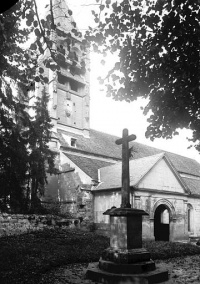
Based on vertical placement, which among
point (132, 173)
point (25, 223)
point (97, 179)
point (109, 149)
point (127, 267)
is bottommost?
point (25, 223)

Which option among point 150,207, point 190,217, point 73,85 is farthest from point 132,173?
point 73,85

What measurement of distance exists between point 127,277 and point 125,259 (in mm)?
684

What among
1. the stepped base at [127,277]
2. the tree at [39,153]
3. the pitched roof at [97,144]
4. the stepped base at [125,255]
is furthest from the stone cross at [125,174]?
the pitched roof at [97,144]

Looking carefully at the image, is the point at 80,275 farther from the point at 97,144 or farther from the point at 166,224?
the point at 97,144

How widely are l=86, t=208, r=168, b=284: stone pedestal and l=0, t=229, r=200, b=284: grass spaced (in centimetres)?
178

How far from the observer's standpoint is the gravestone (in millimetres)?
7457

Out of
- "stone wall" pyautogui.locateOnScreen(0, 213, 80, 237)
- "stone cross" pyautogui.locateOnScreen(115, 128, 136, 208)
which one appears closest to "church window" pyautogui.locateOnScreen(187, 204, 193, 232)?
"stone wall" pyautogui.locateOnScreen(0, 213, 80, 237)

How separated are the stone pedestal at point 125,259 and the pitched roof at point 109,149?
15803mm

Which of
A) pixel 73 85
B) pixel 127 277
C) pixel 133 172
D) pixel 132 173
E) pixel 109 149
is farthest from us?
pixel 109 149

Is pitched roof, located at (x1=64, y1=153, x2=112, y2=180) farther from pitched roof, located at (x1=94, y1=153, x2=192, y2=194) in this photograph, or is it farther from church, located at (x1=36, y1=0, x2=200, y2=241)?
pitched roof, located at (x1=94, y1=153, x2=192, y2=194)

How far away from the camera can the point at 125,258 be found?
315 inches

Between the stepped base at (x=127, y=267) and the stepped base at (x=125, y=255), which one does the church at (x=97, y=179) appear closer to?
the stepped base at (x=125, y=255)

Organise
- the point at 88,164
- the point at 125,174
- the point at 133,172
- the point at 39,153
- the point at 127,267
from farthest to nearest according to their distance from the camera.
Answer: the point at 88,164
the point at 133,172
the point at 39,153
the point at 125,174
the point at 127,267

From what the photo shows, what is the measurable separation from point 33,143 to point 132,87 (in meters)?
12.6
